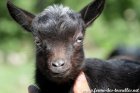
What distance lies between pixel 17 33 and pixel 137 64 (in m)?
6.84

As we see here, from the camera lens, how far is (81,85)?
9.25 meters

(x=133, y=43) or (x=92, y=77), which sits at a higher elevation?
(x=133, y=43)

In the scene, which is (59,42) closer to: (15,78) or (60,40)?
(60,40)

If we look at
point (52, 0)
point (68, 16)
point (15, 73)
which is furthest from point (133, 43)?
point (68, 16)

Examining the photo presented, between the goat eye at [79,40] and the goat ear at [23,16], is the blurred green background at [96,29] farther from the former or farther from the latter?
the goat eye at [79,40]

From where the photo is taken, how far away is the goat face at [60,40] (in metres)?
8.89

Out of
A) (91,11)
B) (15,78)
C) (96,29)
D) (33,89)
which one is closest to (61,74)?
(33,89)

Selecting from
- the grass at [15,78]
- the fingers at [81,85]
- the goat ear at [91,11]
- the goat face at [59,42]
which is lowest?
the fingers at [81,85]

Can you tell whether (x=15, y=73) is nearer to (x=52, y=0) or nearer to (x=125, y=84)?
(x=52, y=0)

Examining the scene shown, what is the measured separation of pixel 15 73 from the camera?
18.5m

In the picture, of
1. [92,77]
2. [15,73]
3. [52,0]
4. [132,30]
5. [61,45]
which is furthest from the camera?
[15,73]

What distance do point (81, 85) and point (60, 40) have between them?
752mm

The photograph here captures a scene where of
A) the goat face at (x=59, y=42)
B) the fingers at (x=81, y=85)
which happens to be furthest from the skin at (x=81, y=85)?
the goat face at (x=59, y=42)

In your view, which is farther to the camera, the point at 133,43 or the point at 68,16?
the point at 133,43
